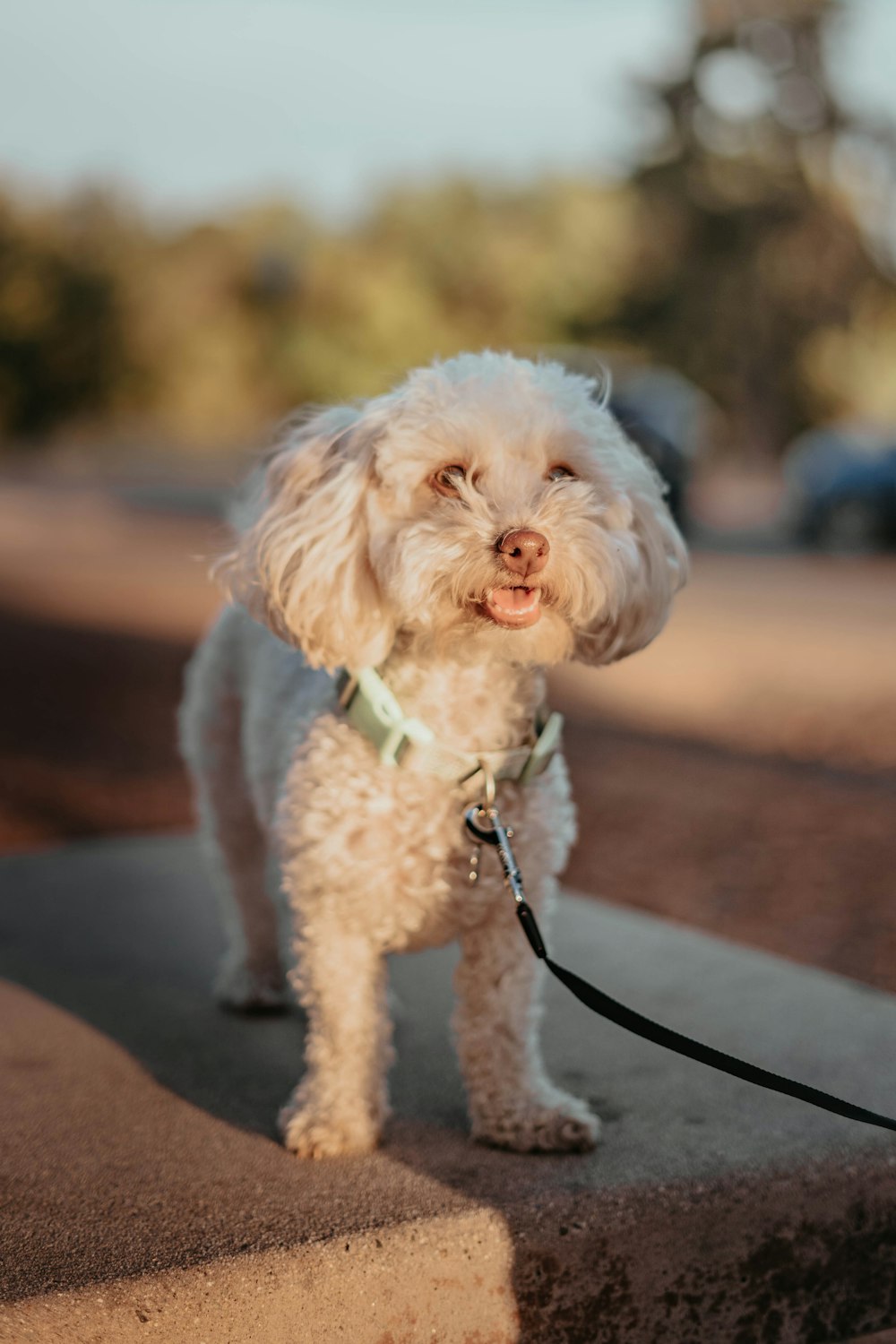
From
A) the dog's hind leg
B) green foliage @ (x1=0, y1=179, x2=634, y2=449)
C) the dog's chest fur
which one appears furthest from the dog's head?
green foliage @ (x1=0, y1=179, x2=634, y2=449)

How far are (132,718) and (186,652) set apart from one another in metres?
2.40

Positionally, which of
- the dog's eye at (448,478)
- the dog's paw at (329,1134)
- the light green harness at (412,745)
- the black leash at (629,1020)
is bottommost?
the dog's paw at (329,1134)

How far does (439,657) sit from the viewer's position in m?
2.85

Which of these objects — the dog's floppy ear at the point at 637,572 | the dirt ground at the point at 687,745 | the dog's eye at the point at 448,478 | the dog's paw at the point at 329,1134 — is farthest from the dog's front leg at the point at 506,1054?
the dirt ground at the point at 687,745

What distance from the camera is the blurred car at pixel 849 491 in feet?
60.7

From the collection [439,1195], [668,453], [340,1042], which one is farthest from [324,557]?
[668,453]

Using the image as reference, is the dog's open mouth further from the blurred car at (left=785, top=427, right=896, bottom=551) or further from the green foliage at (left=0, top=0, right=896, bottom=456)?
the green foliage at (left=0, top=0, right=896, bottom=456)

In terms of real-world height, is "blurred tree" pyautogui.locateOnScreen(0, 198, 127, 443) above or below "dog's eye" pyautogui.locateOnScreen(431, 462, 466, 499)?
above

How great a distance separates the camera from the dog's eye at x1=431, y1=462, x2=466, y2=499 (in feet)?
9.16

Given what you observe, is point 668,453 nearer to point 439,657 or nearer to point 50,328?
point 439,657

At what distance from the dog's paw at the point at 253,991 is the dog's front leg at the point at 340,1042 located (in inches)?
35.0

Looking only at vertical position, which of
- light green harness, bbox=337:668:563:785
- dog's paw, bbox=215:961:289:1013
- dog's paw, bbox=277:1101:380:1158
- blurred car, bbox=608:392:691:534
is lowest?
dog's paw, bbox=215:961:289:1013

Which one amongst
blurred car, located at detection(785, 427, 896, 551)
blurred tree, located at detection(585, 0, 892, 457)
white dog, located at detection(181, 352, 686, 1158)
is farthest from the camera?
blurred tree, located at detection(585, 0, 892, 457)

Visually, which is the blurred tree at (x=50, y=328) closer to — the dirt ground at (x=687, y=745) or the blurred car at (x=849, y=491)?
the dirt ground at (x=687, y=745)
